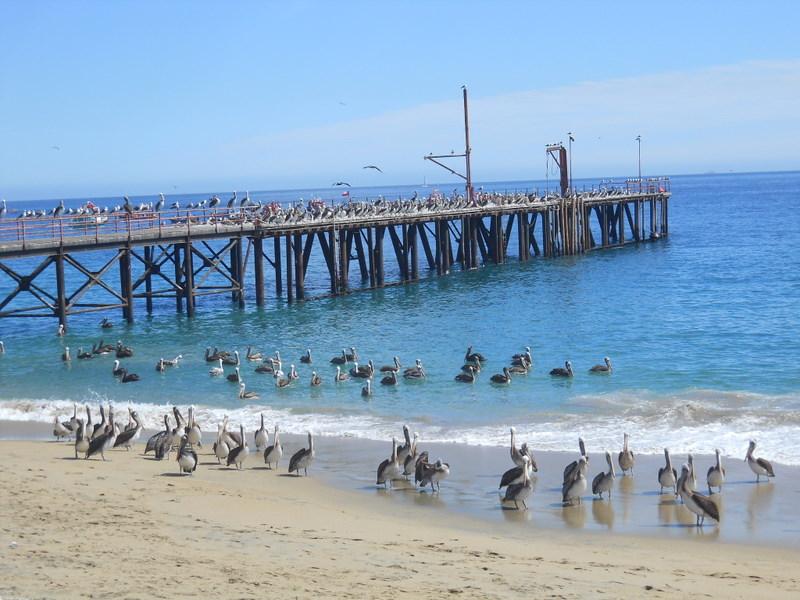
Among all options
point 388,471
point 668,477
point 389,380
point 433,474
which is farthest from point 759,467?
point 389,380

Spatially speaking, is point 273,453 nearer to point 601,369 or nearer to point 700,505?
point 700,505

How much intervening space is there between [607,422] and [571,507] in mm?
6704

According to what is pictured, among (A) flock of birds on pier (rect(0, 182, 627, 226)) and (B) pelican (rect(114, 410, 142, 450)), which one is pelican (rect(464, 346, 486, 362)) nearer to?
(B) pelican (rect(114, 410, 142, 450))

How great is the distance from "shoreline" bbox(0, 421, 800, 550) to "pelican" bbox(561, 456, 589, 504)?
0.57 ft

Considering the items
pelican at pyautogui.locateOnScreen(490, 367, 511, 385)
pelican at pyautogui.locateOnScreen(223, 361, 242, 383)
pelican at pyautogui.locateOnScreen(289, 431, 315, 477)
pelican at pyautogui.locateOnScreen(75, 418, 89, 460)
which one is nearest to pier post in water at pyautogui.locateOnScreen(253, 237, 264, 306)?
pelican at pyautogui.locateOnScreen(223, 361, 242, 383)

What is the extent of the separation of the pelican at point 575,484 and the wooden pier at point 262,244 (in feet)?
75.8

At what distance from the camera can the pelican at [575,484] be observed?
644 inches

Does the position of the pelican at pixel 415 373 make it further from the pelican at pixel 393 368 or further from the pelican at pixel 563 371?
the pelican at pixel 563 371

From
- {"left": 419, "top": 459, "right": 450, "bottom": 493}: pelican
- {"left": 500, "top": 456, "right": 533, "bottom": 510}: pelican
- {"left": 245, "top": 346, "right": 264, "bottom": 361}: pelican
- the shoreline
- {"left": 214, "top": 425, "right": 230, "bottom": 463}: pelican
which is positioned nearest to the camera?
the shoreline

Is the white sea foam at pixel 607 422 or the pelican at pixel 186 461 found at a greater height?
the pelican at pixel 186 461

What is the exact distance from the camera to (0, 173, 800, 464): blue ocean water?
23156mm

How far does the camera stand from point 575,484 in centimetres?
1634

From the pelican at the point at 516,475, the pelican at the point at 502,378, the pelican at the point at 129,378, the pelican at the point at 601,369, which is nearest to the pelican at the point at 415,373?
the pelican at the point at 502,378

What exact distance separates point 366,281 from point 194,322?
1466cm
